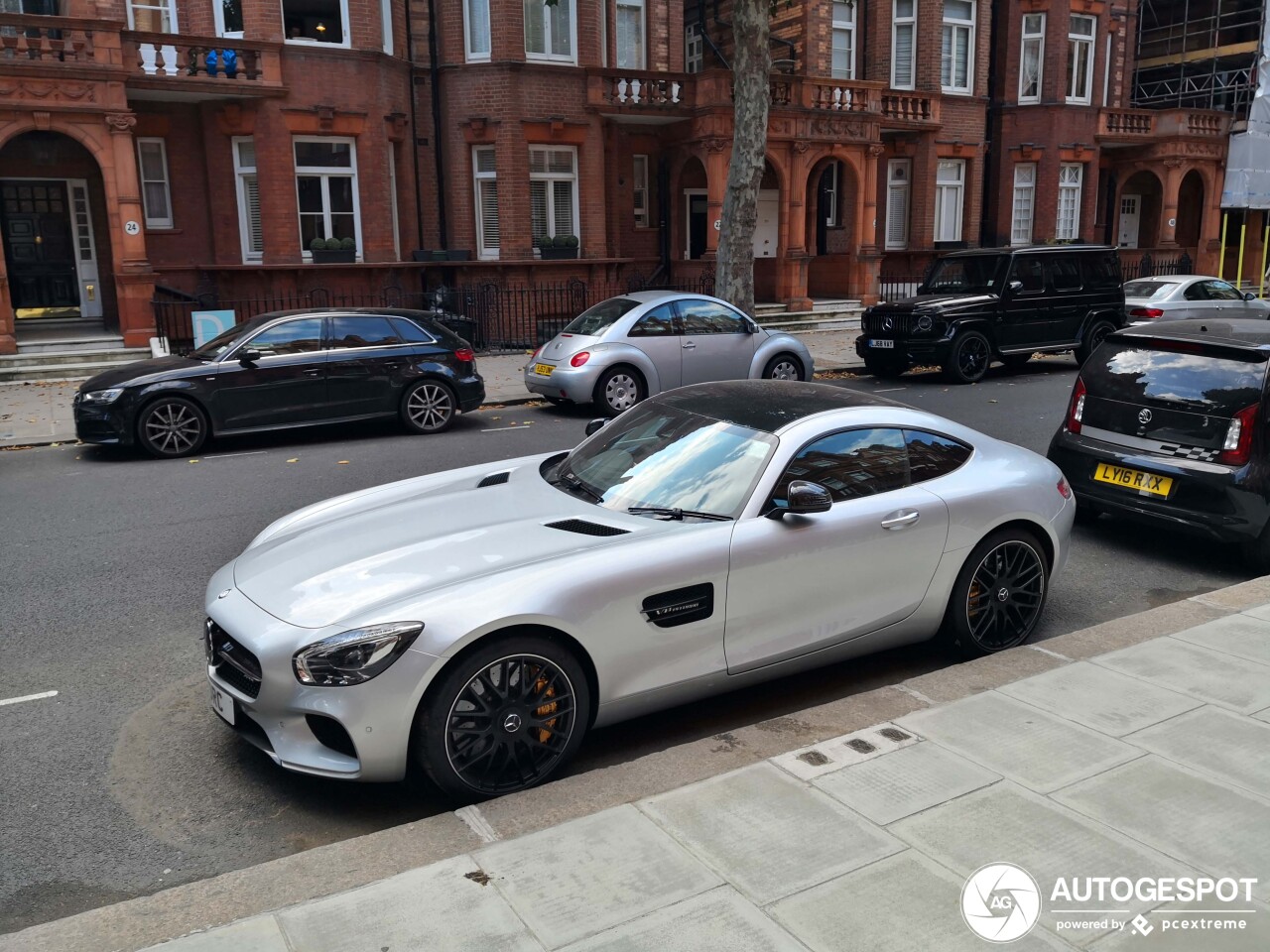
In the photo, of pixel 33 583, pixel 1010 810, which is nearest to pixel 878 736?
pixel 1010 810

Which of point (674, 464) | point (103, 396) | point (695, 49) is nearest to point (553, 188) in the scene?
point (695, 49)

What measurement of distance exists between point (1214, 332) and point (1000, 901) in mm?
5742

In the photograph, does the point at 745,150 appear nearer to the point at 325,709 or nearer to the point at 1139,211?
the point at 325,709

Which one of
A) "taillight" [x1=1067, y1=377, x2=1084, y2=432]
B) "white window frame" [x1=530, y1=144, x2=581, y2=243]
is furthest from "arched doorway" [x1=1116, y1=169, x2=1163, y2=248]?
"taillight" [x1=1067, y1=377, x2=1084, y2=432]

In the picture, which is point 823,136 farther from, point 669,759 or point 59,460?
point 669,759

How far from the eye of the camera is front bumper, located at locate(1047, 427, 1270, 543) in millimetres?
6871

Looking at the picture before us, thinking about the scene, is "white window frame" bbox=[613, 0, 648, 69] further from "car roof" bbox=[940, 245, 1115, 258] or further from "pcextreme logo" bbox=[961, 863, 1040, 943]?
"pcextreme logo" bbox=[961, 863, 1040, 943]

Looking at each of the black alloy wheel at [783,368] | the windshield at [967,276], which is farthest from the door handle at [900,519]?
the windshield at [967,276]

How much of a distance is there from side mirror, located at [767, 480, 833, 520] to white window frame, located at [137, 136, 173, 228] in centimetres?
1859

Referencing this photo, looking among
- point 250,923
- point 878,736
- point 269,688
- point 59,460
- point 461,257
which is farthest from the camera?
point 461,257

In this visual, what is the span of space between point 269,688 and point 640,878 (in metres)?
1.60

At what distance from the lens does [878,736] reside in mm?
4285

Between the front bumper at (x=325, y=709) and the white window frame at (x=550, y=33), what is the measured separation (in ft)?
64.2

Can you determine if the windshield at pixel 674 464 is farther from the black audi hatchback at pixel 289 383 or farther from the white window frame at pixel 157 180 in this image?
the white window frame at pixel 157 180
